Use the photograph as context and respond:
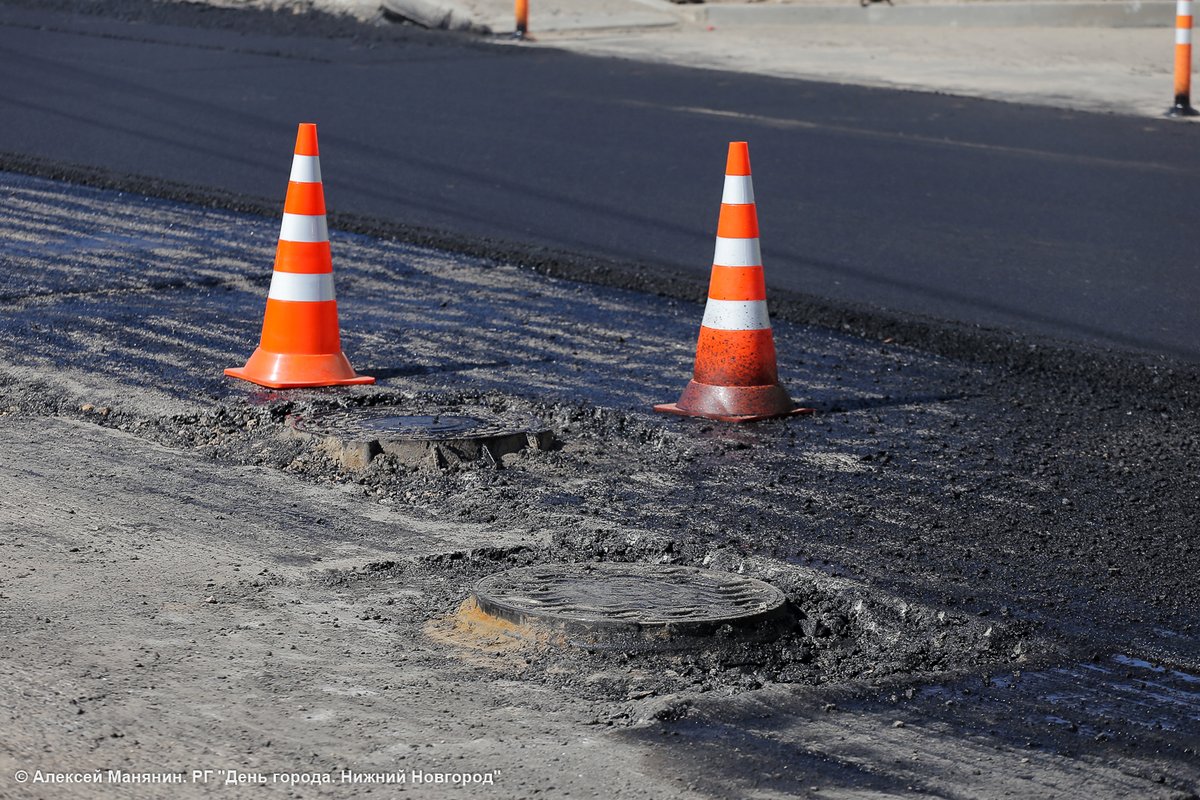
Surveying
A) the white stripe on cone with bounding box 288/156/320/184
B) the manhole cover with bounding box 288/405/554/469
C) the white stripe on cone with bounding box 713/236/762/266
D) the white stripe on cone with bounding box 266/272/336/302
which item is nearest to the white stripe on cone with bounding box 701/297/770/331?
the white stripe on cone with bounding box 713/236/762/266

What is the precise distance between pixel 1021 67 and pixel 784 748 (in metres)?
14.5

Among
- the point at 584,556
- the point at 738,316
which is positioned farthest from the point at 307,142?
the point at 584,556

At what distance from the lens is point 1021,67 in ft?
54.3

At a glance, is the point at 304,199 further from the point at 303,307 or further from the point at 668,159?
the point at 668,159

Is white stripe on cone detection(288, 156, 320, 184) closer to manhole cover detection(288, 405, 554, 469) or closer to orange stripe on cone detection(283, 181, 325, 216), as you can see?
orange stripe on cone detection(283, 181, 325, 216)

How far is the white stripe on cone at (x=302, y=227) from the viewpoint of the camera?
608 centimetres

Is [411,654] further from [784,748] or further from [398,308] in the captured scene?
[398,308]

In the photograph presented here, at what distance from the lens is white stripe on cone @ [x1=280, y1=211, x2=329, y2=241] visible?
239 inches

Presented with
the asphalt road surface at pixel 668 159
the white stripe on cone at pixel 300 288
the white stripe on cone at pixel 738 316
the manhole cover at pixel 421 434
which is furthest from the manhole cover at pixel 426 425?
the asphalt road surface at pixel 668 159

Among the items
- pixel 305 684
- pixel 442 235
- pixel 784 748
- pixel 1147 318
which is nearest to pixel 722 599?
pixel 784 748

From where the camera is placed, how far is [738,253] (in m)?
5.85

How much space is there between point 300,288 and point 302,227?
0.23m

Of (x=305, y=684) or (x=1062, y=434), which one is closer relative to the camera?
(x=305, y=684)

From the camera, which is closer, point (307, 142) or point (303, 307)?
point (303, 307)
